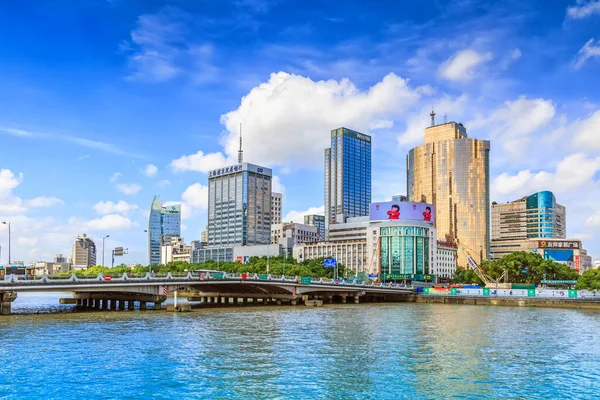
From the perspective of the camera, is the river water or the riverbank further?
the riverbank

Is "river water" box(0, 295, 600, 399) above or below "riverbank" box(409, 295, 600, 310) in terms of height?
above

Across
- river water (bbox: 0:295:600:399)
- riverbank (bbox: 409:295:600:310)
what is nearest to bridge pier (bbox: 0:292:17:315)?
river water (bbox: 0:295:600:399)

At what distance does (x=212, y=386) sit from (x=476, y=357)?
976 inches

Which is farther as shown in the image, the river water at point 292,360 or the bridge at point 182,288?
the bridge at point 182,288

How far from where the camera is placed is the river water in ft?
126

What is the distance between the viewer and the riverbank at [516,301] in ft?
405

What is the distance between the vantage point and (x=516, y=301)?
434 ft

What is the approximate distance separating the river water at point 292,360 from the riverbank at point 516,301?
48.2 m

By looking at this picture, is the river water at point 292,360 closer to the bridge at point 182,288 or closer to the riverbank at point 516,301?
the bridge at point 182,288

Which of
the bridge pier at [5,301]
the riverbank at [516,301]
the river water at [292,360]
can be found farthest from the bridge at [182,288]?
the riverbank at [516,301]

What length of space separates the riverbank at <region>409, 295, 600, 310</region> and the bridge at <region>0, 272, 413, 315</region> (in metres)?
11.9

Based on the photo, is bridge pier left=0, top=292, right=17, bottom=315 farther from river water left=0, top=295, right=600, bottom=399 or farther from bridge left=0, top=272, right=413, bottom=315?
river water left=0, top=295, right=600, bottom=399

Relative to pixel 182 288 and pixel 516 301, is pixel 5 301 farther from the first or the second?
pixel 516 301

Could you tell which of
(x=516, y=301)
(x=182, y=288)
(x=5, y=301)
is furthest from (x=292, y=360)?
(x=516, y=301)
